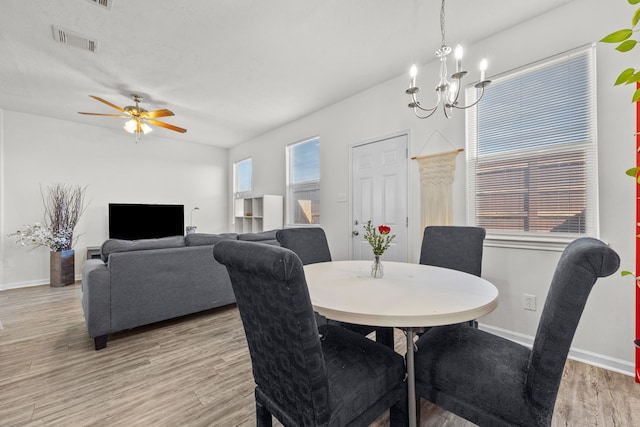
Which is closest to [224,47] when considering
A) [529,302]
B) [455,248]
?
[455,248]

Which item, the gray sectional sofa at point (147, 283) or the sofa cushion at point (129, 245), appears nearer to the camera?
the gray sectional sofa at point (147, 283)

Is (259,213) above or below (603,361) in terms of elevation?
above

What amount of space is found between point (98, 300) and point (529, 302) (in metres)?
3.63

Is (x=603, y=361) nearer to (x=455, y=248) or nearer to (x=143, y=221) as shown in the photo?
(x=455, y=248)

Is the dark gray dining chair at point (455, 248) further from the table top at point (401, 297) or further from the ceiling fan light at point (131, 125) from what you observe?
the ceiling fan light at point (131, 125)

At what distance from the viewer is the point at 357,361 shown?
3.70 ft

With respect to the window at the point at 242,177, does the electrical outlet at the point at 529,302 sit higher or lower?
lower

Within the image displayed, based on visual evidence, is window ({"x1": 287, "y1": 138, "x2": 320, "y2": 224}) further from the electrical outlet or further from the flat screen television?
the electrical outlet

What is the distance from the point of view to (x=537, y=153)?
2.29 meters

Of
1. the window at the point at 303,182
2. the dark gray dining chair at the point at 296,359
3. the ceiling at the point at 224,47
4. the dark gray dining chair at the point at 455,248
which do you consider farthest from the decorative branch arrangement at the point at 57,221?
the dark gray dining chair at the point at 455,248

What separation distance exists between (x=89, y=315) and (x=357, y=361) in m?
2.36

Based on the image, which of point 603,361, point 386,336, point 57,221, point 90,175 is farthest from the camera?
point 90,175

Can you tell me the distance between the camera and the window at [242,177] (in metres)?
6.12

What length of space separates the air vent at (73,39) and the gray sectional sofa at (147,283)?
6.13 feet
